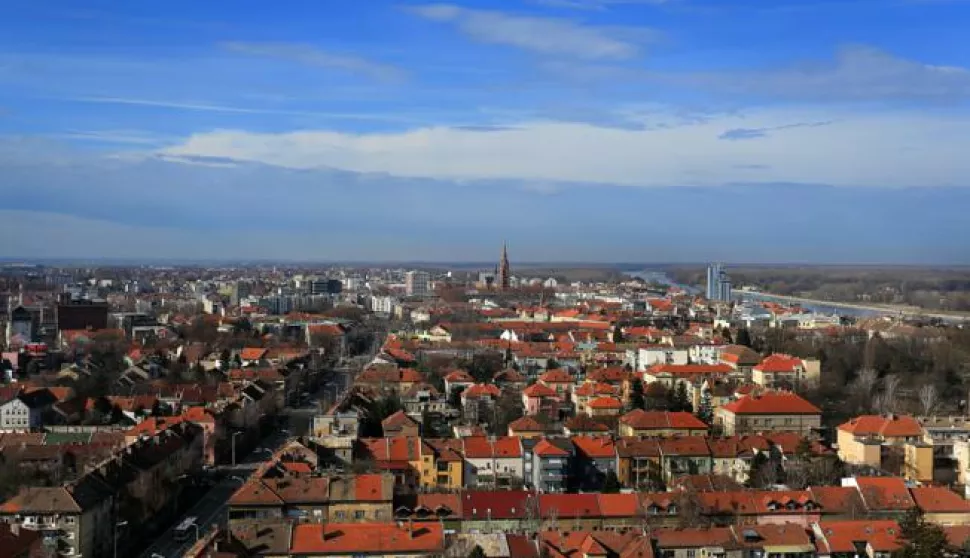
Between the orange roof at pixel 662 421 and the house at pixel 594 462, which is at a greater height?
the orange roof at pixel 662 421

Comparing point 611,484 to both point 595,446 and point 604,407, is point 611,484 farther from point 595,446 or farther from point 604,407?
point 604,407

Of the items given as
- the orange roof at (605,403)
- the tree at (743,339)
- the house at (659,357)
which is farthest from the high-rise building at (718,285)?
the orange roof at (605,403)

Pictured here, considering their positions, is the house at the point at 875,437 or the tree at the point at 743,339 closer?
the house at the point at 875,437

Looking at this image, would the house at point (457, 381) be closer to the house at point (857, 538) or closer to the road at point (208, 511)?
the road at point (208, 511)

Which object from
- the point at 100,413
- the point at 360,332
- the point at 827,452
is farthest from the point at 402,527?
the point at 360,332

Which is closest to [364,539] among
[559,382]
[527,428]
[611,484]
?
[611,484]

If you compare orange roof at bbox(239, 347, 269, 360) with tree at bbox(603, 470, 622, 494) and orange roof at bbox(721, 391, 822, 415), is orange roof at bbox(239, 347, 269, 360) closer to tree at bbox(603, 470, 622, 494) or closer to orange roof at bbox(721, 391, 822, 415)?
orange roof at bbox(721, 391, 822, 415)

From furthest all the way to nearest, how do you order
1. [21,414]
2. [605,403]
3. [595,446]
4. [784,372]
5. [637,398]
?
1. [784,372]
2. [637,398]
3. [605,403]
4. [21,414]
5. [595,446]
